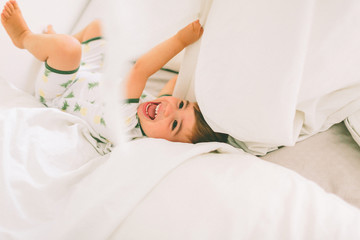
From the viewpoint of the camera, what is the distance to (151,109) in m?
0.80

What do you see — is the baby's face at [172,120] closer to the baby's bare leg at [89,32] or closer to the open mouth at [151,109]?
the open mouth at [151,109]

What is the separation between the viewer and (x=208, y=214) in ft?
1.33

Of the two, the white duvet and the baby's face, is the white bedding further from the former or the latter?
the baby's face

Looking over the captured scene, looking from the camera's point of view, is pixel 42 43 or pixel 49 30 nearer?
pixel 42 43

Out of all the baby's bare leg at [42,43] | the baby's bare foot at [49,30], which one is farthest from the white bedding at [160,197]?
the baby's bare foot at [49,30]

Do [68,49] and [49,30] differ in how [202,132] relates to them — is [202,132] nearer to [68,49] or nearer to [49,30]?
[68,49]

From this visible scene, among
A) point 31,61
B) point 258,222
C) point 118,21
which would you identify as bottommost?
point 258,222

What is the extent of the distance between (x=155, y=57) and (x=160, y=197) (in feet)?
1.54

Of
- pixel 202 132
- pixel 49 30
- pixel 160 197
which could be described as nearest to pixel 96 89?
pixel 49 30

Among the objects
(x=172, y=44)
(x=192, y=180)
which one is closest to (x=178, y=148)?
(x=192, y=180)

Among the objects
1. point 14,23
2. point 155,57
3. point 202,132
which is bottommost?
point 202,132

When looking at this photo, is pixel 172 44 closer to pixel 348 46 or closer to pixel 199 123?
pixel 199 123

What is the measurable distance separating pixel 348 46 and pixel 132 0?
1.29 ft

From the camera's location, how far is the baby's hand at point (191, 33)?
1.96 ft
